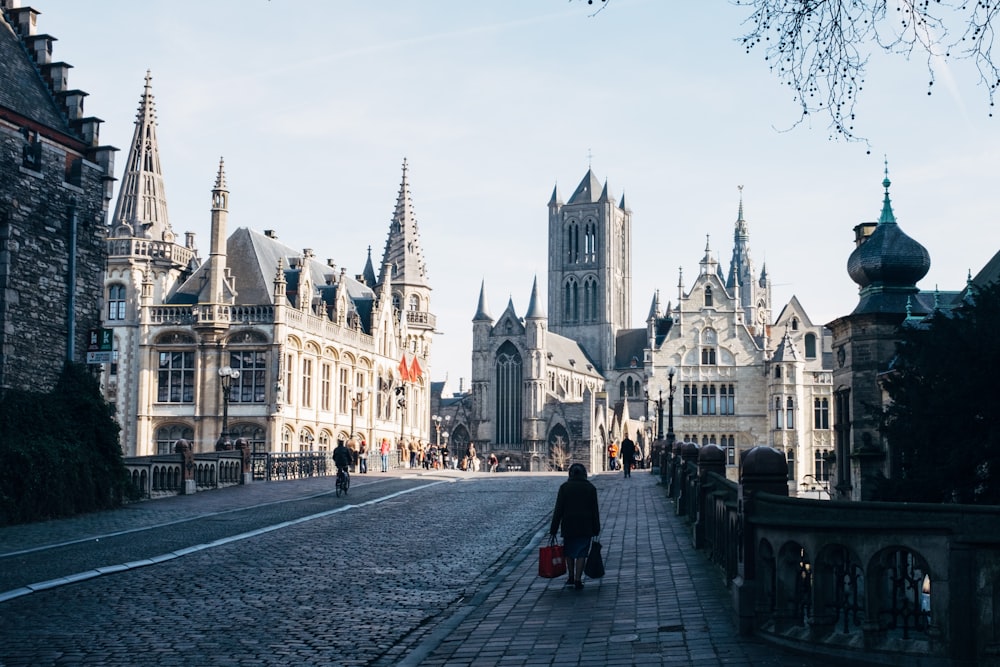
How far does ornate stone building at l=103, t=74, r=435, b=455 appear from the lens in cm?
5447

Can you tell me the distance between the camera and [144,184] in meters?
64.6

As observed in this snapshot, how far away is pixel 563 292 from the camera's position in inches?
5369

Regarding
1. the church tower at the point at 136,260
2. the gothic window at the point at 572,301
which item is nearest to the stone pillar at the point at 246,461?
the church tower at the point at 136,260

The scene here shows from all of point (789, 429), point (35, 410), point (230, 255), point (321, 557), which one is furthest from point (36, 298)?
point (789, 429)

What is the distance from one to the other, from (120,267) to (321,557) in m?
47.2

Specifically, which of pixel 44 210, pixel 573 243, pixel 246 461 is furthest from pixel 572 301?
pixel 44 210

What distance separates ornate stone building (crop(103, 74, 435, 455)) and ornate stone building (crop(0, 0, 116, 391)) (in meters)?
21.1

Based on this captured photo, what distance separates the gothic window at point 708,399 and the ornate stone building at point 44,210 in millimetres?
63368

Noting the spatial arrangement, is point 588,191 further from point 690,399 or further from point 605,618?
point 605,618

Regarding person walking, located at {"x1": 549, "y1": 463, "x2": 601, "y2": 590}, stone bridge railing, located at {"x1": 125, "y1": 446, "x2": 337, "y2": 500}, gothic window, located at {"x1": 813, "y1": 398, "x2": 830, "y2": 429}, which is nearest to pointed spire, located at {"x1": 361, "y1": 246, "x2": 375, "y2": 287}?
gothic window, located at {"x1": 813, "y1": 398, "x2": 830, "y2": 429}

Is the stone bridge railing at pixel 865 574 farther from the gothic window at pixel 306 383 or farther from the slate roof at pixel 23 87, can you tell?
the gothic window at pixel 306 383

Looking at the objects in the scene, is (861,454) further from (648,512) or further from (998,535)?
(998,535)

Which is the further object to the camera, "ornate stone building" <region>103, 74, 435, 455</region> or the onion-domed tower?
"ornate stone building" <region>103, 74, 435, 455</region>

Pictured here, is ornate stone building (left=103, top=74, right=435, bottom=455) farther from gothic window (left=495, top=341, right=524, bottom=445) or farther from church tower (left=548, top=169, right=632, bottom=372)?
church tower (left=548, top=169, right=632, bottom=372)
